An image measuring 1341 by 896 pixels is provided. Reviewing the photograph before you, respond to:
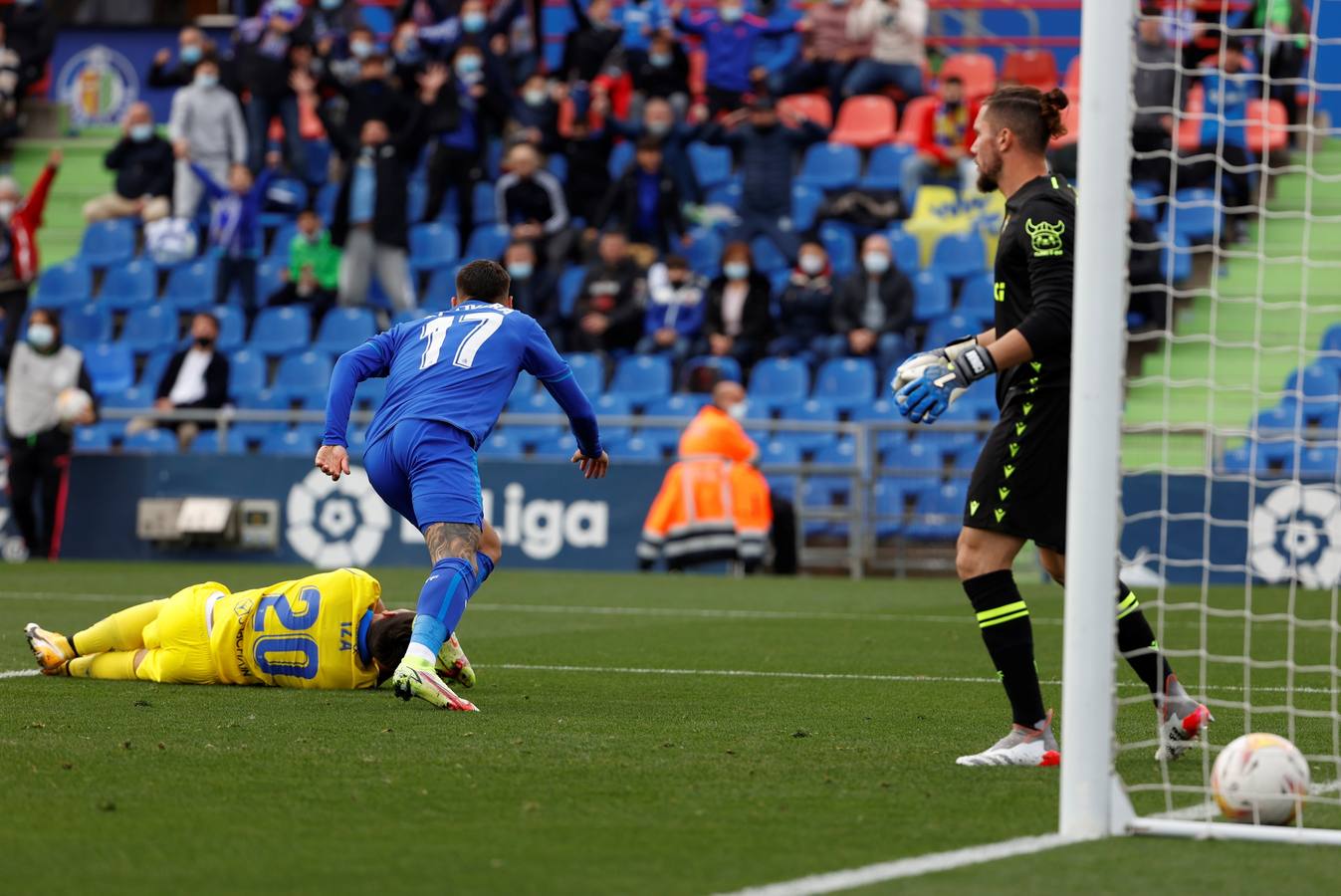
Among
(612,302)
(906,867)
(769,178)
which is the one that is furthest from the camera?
(769,178)

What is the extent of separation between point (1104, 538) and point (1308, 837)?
2.83 feet

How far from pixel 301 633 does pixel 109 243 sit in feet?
53.3

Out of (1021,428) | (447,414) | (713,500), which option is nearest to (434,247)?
(713,500)

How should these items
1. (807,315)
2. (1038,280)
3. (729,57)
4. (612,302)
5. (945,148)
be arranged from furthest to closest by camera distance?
(729,57) → (945,148) → (612,302) → (807,315) → (1038,280)

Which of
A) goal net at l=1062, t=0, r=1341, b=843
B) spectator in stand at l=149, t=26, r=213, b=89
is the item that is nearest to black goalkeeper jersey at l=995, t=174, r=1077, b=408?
goal net at l=1062, t=0, r=1341, b=843

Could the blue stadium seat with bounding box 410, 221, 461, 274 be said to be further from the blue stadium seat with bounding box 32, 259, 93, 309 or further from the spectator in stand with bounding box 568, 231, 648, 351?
the blue stadium seat with bounding box 32, 259, 93, 309

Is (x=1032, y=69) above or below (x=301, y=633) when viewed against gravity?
above

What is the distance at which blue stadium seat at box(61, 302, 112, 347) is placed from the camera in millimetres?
21734

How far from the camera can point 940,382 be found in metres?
5.39

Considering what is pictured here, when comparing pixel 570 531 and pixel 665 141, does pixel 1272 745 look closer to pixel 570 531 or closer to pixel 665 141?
pixel 570 531

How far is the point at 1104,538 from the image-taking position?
468 cm

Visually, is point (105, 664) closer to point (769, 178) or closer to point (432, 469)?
point (432, 469)

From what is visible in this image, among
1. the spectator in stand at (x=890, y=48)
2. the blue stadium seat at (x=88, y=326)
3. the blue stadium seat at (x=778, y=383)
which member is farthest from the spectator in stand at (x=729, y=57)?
the blue stadium seat at (x=88, y=326)

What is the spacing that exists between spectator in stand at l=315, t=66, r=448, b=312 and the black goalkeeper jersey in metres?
15.2
